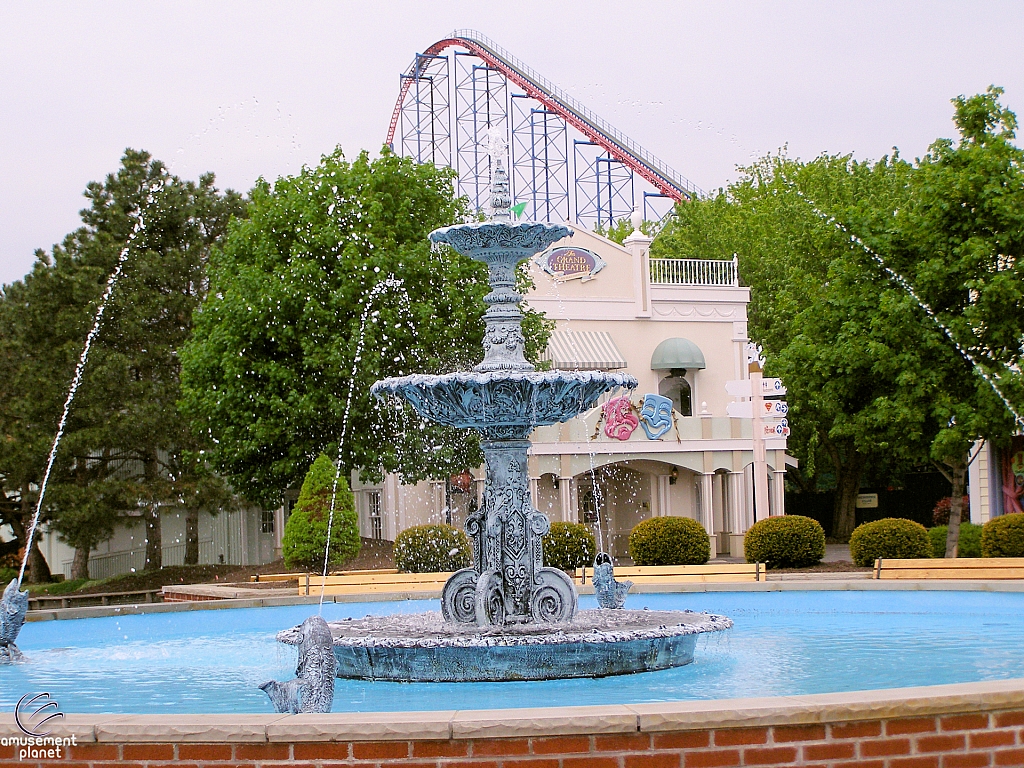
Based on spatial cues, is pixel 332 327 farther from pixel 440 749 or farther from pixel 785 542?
pixel 440 749

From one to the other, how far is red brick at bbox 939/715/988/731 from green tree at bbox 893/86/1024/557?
1988cm

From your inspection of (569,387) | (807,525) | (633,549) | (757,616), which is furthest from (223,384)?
(569,387)

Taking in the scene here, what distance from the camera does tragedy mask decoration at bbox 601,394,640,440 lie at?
3388cm

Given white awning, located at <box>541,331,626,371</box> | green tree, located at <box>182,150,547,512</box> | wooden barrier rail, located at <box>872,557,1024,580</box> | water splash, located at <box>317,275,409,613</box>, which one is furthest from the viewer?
white awning, located at <box>541,331,626,371</box>

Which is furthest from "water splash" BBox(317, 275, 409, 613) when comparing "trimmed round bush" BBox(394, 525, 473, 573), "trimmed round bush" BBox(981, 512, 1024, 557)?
"trimmed round bush" BBox(981, 512, 1024, 557)

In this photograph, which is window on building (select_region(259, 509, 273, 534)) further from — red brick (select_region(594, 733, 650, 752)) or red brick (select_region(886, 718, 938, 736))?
red brick (select_region(886, 718, 938, 736))

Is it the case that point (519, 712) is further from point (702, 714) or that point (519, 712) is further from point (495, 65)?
point (495, 65)

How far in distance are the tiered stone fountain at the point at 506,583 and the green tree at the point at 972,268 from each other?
50.2ft

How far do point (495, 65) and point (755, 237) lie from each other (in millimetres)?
12677

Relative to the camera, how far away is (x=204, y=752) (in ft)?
18.7

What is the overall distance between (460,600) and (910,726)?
6.59 m

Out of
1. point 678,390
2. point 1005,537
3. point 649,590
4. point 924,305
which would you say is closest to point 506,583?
point 649,590

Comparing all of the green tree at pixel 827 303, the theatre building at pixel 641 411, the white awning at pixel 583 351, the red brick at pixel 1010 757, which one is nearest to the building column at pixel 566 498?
the theatre building at pixel 641 411

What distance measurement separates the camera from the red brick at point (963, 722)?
19.2ft
